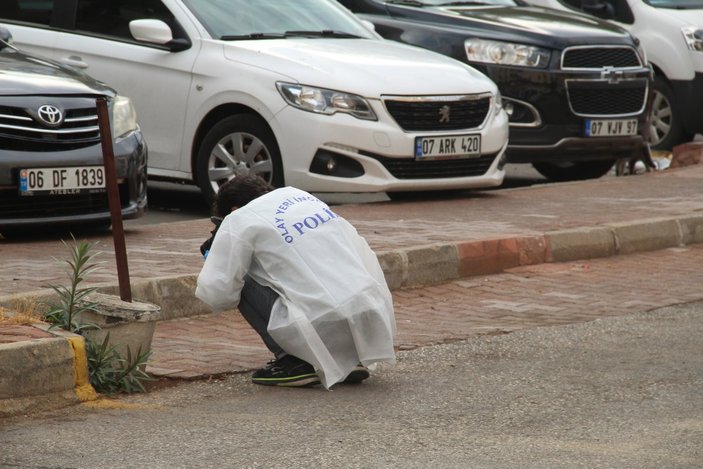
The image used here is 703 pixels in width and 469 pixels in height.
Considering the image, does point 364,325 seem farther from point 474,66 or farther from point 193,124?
point 474,66

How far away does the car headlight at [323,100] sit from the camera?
30.5 feet

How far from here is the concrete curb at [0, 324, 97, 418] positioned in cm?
504

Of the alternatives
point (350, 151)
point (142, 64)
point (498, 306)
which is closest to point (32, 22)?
point (142, 64)

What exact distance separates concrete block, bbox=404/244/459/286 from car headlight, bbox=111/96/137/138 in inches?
76.5

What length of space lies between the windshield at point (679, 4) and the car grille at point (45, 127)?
7532mm

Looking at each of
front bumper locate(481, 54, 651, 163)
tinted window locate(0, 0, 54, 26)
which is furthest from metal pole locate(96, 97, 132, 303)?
front bumper locate(481, 54, 651, 163)

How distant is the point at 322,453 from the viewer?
4.48 meters

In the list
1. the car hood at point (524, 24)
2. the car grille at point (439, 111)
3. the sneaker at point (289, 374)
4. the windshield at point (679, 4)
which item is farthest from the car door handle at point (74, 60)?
the windshield at point (679, 4)

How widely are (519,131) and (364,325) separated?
582 centimetres

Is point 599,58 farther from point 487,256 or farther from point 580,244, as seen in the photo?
point 487,256

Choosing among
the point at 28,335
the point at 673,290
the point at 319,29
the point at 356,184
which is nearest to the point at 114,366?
the point at 28,335

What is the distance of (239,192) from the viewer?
18.1ft

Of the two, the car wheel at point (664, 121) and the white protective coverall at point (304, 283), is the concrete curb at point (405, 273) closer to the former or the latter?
the white protective coverall at point (304, 283)

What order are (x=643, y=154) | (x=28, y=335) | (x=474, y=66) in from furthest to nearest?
(x=643, y=154)
(x=474, y=66)
(x=28, y=335)
